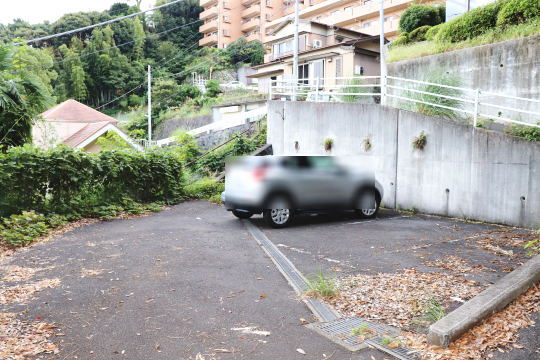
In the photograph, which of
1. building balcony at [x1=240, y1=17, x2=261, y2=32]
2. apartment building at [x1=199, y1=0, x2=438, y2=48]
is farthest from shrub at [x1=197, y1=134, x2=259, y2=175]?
building balcony at [x1=240, y1=17, x2=261, y2=32]

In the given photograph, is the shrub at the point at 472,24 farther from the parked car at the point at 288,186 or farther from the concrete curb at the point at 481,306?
the concrete curb at the point at 481,306

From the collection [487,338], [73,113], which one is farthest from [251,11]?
[487,338]

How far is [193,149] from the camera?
64.8 ft

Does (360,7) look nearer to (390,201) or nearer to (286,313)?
(390,201)

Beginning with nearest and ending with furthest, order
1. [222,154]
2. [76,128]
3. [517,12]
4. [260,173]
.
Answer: [260,173] → [517,12] → [222,154] → [76,128]

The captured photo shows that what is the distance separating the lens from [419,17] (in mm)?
18531

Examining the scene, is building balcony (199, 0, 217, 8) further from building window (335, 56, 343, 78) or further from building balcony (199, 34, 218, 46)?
building window (335, 56, 343, 78)

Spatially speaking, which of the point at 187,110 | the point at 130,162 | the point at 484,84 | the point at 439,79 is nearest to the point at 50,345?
the point at 130,162

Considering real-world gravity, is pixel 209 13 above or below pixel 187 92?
above

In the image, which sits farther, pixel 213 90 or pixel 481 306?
pixel 213 90

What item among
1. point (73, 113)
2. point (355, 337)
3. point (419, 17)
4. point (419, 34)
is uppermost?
point (419, 17)

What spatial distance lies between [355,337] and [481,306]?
1.24m

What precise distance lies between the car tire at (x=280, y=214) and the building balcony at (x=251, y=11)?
53.8 m

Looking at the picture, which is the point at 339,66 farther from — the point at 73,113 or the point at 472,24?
the point at 73,113
